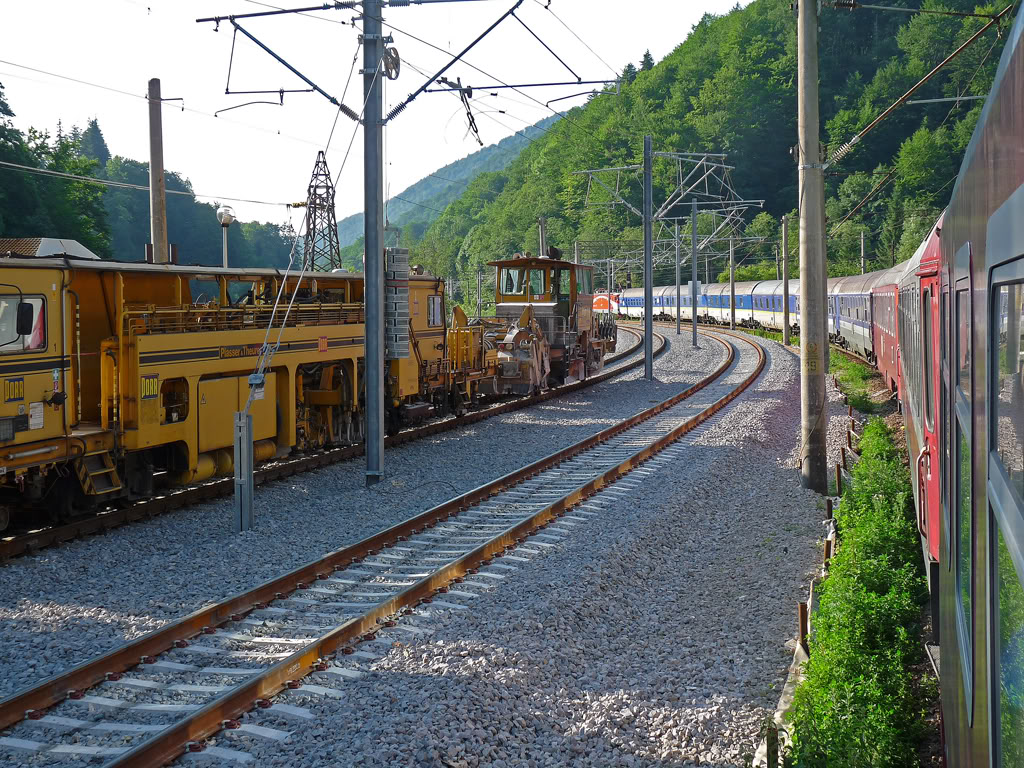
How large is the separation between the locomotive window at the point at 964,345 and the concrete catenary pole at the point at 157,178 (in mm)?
15565

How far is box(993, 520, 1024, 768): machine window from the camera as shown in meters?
1.57

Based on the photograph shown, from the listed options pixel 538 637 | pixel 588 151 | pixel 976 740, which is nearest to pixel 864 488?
pixel 538 637

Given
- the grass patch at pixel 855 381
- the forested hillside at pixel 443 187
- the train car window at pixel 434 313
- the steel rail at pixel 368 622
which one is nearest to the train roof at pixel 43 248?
the steel rail at pixel 368 622

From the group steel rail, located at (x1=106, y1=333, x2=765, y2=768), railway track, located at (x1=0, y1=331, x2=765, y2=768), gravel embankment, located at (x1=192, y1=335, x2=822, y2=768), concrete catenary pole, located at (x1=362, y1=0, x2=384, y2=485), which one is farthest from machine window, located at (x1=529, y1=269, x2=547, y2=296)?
gravel embankment, located at (x1=192, y1=335, x2=822, y2=768)

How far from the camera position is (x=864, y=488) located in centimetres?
1091

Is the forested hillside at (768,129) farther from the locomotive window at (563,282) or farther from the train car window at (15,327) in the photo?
the train car window at (15,327)

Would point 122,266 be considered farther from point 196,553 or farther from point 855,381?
point 855,381

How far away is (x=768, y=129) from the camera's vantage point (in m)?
92.2

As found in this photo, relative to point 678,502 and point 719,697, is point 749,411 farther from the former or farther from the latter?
point 719,697

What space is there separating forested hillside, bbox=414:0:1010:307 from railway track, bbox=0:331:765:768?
184 feet

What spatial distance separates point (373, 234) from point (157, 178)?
574cm

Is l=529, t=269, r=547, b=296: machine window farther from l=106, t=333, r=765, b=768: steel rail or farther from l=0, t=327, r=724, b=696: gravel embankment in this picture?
l=106, t=333, r=765, b=768: steel rail

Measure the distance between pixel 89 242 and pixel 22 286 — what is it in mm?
37831

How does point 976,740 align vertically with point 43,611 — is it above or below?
above
